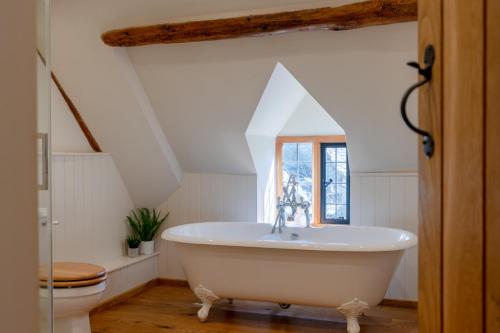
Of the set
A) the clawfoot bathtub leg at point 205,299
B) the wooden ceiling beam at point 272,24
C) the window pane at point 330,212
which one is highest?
the wooden ceiling beam at point 272,24

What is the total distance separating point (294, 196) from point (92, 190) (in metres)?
1.74

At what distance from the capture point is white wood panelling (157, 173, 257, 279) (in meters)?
4.41

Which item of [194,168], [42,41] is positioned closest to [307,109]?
[194,168]

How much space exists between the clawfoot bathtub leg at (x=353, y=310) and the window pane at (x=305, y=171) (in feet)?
5.29

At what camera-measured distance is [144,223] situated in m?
4.48

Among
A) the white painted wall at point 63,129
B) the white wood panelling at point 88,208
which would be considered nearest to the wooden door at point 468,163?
the white wood panelling at point 88,208

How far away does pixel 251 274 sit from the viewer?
10.9 ft

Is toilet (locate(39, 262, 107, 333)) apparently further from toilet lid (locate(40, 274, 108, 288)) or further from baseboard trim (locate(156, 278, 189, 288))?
baseboard trim (locate(156, 278, 189, 288))

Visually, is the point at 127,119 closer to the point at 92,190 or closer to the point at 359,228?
the point at 92,190

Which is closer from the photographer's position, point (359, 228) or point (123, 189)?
point (359, 228)

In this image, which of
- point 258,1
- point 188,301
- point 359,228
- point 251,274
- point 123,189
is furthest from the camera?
point 123,189

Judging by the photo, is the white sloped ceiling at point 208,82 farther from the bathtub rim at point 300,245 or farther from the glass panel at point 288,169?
the bathtub rim at point 300,245

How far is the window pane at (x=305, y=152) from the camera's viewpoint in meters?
4.59

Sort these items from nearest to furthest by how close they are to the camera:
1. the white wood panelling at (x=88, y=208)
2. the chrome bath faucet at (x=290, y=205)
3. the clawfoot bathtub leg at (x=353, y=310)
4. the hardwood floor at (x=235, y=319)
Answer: the clawfoot bathtub leg at (x=353, y=310)
the hardwood floor at (x=235, y=319)
the white wood panelling at (x=88, y=208)
the chrome bath faucet at (x=290, y=205)
